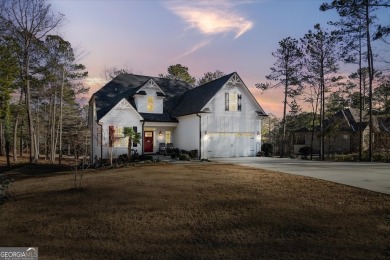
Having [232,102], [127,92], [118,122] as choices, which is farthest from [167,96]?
[232,102]

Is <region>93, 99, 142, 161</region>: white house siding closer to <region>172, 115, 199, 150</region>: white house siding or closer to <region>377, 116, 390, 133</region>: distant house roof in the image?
<region>172, 115, 199, 150</region>: white house siding

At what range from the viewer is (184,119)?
2641cm

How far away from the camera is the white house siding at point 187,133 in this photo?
24375 mm

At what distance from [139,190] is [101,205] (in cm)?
174

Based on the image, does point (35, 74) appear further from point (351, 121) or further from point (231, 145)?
point (351, 121)

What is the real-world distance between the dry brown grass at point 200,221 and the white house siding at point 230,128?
13107 millimetres

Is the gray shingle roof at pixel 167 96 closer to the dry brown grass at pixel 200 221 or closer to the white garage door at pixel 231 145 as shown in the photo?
the white garage door at pixel 231 145

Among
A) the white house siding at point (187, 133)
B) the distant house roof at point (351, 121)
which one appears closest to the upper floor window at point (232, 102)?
the white house siding at point (187, 133)

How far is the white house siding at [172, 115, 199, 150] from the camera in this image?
2438 centimetres

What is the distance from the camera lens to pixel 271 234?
6527 mm

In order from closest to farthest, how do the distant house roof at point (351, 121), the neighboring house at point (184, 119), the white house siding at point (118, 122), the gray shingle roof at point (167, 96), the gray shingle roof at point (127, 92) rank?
the white house siding at point (118, 122) < the neighboring house at point (184, 119) < the gray shingle roof at point (167, 96) < the gray shingle roof at point (127, 92) < the distant house roof at point (351, 121)

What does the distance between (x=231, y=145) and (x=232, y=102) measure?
400 cm

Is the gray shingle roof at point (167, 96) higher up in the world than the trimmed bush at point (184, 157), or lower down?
higher up

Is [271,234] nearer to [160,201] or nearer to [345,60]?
[160,201]
